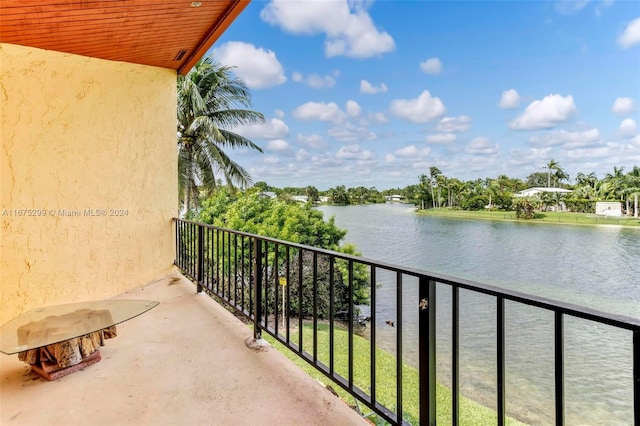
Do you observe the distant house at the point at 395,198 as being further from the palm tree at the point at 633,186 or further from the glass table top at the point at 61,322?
the glass table top at the point at 61,322

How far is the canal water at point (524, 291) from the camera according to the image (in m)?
7.99

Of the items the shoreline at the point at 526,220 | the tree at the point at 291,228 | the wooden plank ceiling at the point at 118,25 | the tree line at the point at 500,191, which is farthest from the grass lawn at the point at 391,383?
the shoreline at the point at 526,220

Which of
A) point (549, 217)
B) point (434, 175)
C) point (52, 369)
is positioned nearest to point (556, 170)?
point (549, 217)

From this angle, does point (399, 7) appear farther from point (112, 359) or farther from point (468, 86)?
point (112, 359)

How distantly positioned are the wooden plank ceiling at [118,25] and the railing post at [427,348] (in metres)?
2.56

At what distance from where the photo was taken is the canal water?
7988 mm

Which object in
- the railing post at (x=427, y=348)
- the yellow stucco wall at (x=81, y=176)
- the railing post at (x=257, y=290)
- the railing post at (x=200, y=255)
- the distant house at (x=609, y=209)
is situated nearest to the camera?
the railing post at (x=427, y=348)

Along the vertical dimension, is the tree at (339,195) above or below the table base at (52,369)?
above

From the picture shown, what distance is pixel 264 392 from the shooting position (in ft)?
5.93

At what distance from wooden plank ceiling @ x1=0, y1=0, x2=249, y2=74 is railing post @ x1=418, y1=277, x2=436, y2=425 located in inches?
101

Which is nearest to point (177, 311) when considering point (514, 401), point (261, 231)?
point (261, 231)

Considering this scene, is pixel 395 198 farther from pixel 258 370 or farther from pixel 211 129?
→ pixel 258 370

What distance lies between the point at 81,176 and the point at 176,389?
271 centimetres

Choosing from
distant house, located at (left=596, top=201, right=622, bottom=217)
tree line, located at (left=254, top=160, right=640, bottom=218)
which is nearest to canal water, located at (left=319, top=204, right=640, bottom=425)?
distant house, located at (left=596, top=201, right=622, bottom=217)
